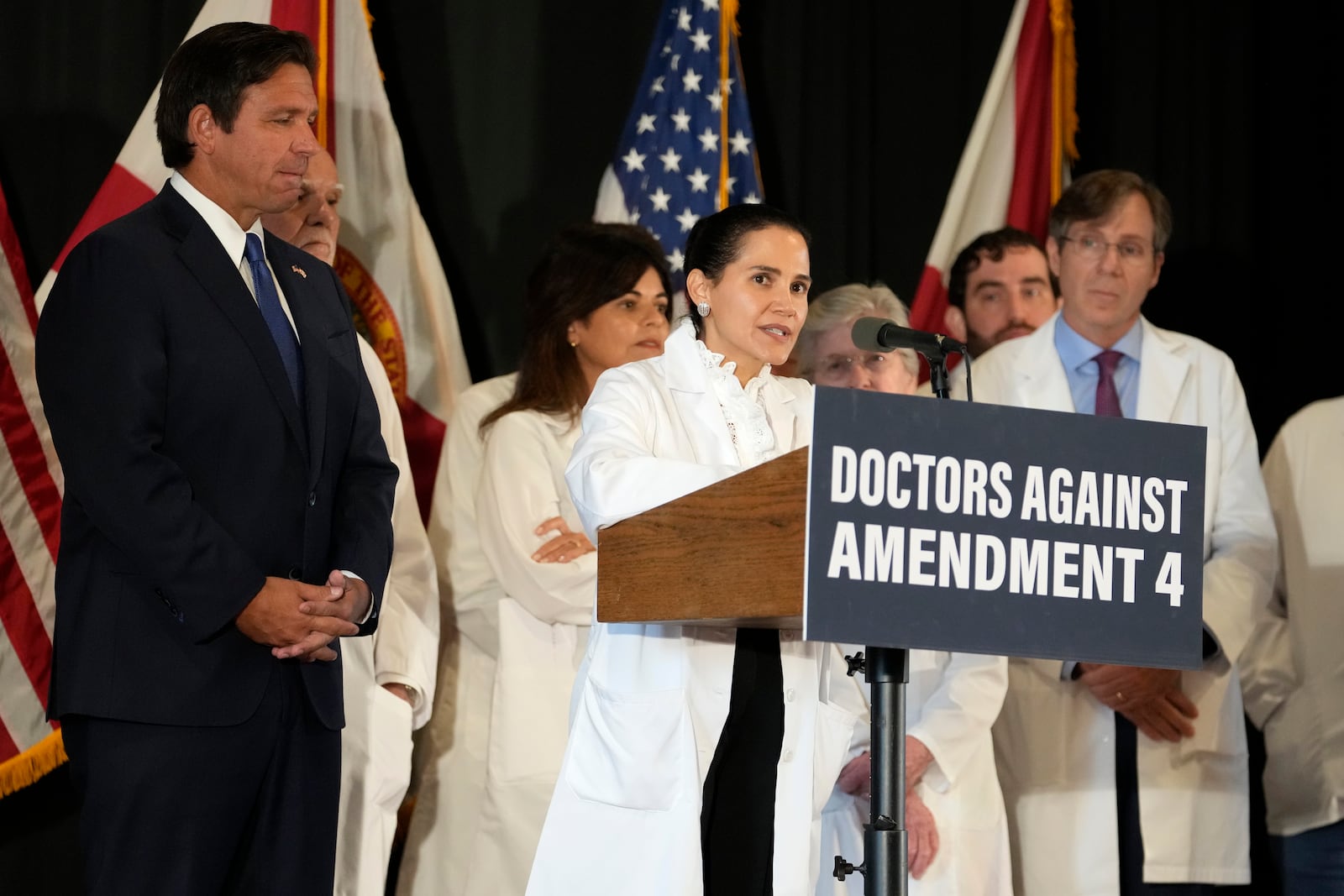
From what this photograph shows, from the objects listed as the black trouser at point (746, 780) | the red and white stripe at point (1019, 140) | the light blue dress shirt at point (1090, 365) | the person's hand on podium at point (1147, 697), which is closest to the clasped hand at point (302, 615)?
the black trouser at point (746, 780)

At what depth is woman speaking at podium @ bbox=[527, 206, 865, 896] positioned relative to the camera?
2.54 meters

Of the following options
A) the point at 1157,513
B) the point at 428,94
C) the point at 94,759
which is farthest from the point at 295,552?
the point at 428,94

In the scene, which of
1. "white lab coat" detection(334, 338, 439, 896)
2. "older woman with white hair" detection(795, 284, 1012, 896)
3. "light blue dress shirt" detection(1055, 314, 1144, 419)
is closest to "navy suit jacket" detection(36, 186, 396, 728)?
"white lab coat" detection(334, 338, 439, 896)

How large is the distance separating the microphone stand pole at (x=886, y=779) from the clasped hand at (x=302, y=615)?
0.89 meters

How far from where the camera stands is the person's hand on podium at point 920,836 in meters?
3.42

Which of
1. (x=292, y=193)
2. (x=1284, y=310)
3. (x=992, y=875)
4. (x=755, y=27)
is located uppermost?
(x=755, y=27)

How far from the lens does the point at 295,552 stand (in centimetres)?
265

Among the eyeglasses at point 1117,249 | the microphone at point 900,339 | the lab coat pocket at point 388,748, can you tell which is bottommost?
the lab coat pocket at point 388,748

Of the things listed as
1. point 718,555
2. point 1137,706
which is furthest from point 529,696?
point 718,555

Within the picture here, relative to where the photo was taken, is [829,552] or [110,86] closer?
[829,552]

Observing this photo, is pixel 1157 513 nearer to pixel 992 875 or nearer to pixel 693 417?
pixel 693 417

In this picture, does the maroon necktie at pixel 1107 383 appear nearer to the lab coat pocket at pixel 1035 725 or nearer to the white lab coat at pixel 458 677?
the lab coat pocket at pixel 1035 725

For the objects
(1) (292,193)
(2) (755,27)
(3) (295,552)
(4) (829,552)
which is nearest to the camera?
(4) (829,552)

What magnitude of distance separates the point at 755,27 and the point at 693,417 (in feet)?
8.79
